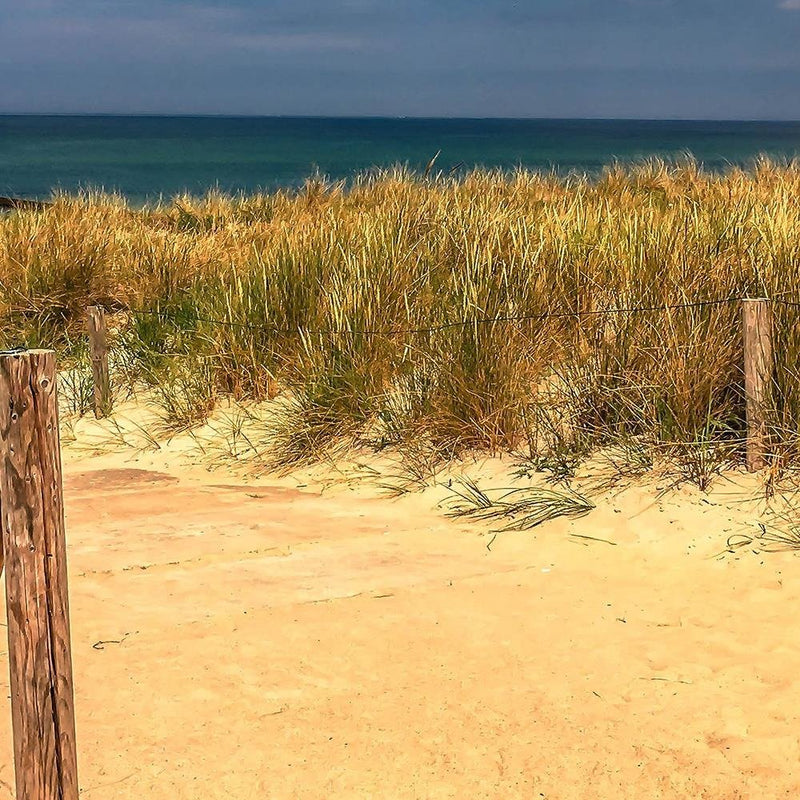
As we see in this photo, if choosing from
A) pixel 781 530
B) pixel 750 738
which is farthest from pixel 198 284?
pixel 750 738

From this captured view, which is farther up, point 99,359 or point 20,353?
point 20,353

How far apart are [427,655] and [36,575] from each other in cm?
200

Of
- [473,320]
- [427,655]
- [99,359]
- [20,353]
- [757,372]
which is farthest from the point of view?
[99,359]

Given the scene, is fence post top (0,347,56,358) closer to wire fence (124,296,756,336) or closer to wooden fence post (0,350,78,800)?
wooden fence post (0,350,78,800)

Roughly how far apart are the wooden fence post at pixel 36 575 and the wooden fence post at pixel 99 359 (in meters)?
5.24

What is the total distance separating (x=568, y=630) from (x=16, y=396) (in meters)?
2.61

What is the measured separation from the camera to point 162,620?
172 inches

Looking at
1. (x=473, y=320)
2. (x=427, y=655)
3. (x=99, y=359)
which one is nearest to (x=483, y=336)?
(x=473, y=320)

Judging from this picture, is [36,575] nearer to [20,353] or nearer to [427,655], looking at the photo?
[20,353]

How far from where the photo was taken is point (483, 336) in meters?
6.10

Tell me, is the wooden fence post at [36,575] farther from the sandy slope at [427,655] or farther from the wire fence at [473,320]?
the wire fence at [473,320]

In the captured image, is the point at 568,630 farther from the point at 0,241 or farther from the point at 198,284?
the point at 0,241

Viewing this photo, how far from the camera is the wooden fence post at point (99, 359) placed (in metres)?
7.38

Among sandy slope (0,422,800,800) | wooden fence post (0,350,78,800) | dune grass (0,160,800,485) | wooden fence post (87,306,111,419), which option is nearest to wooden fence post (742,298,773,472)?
dune grass (0,160,800,485)
